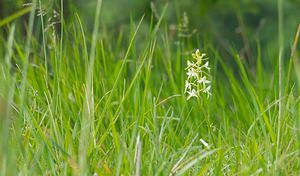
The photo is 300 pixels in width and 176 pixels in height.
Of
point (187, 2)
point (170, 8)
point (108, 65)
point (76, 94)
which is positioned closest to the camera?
point (76, 94)

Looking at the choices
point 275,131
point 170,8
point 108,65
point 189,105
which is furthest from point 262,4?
point 275,131

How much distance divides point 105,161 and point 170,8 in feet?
11.7

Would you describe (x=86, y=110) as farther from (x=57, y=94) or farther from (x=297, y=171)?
(x=297, y=171)

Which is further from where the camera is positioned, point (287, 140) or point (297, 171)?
point (287, 140)

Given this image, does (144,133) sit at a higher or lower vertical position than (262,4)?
higher

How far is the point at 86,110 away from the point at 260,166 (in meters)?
0.43

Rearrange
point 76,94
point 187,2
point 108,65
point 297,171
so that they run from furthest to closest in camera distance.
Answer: point 187,2 → point 108,65 → point 76,94 → point 297,171

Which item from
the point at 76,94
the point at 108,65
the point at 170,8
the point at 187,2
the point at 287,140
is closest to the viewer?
the point at 287,140

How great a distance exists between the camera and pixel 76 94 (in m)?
2.47

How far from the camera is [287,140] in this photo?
208 centimetres

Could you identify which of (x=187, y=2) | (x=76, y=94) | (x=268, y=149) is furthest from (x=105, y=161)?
(x=187, y=2)

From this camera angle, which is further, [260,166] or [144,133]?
[144,133]

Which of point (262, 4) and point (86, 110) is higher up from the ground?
point (86, 110)

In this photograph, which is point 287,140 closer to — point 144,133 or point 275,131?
point 275,131
